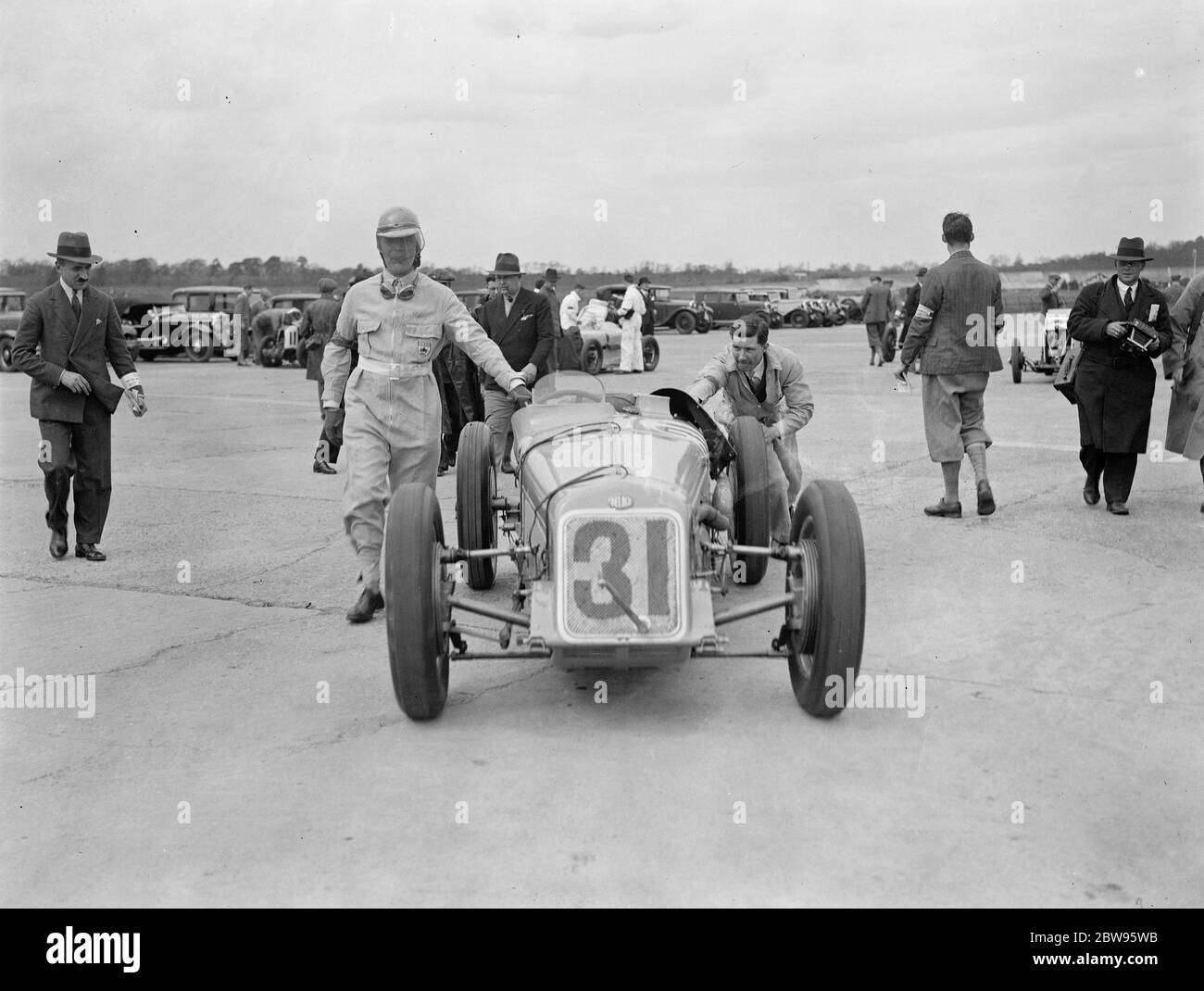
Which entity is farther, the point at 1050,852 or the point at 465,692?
the point at 465,692

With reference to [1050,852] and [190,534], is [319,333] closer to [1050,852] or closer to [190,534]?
[190,534]

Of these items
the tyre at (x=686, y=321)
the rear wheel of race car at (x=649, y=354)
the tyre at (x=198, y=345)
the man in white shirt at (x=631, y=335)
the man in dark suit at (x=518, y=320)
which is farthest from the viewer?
the tyre at (x=686, y=321)

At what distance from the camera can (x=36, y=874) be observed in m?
4.06

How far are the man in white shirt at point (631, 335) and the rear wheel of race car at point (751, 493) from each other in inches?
671

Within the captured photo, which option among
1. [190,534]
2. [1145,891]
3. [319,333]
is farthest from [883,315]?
[1145,891]

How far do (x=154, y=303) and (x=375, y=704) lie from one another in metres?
28.8

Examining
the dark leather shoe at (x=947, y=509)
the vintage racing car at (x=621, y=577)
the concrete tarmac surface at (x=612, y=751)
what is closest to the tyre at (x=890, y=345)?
the dark leather shoe at (x=947, y=509)

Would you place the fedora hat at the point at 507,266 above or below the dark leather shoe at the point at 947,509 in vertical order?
above

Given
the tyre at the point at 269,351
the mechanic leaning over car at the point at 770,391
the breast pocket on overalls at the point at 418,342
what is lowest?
the mechanic leaning over car at the point at 770,391

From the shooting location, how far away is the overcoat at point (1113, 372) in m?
9.45

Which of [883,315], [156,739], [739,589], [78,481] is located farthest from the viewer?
[883,315]

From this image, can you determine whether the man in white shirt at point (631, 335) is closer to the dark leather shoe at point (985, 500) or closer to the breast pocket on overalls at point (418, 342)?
the dark leather shoe at point (985, 500)

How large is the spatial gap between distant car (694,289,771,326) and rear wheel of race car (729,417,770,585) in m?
38.1

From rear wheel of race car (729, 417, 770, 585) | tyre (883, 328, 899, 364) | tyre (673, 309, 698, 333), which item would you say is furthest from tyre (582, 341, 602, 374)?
tyre (673, 309, 698, 333)
